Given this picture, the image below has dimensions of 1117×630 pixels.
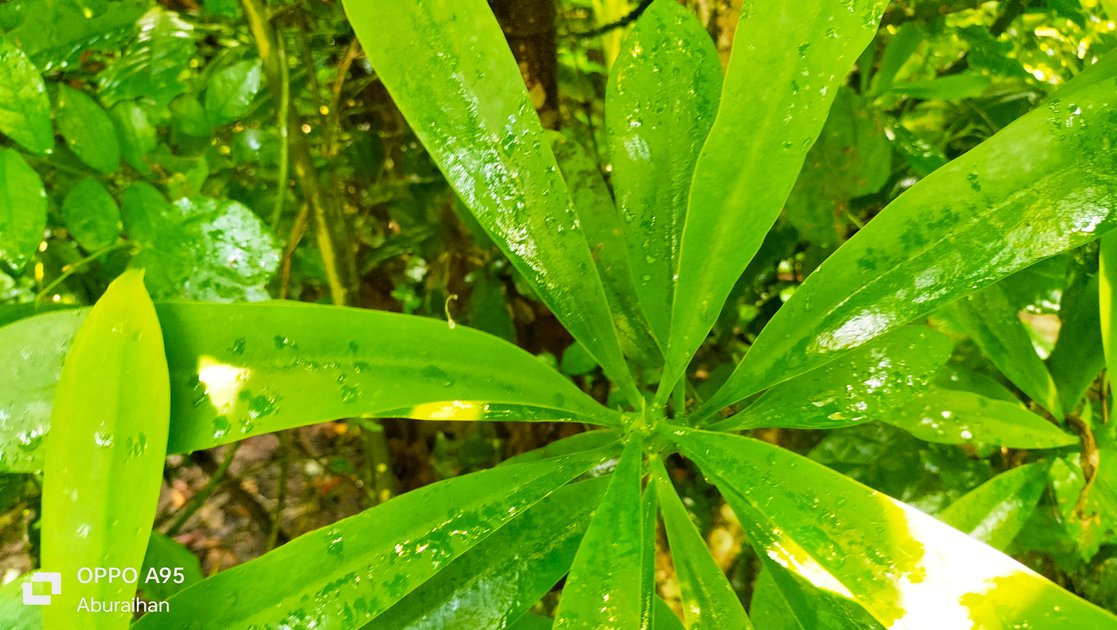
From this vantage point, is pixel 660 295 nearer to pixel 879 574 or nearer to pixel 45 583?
pixel 879 574

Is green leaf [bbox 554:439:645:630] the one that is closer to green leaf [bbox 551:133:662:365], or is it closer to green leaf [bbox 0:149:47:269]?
green leaf [bbox 551:133:662:365]

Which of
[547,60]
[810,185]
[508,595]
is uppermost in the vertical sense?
[547,60]

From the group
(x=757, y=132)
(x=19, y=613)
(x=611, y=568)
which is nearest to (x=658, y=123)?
(x=757, y=132)

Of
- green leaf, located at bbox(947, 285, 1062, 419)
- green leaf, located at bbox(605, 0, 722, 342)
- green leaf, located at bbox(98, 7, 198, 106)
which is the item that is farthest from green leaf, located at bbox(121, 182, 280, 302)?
green leaf, located at bbox(947, 285, 1062, 419)

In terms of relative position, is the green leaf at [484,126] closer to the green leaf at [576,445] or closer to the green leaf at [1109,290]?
the green leaf at [576,445]

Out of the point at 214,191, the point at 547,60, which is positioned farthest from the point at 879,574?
the point at 214,191

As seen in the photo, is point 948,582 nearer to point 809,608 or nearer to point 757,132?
point 809,608

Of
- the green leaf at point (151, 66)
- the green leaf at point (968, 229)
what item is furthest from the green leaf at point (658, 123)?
the green leaf at point (151, 66)
